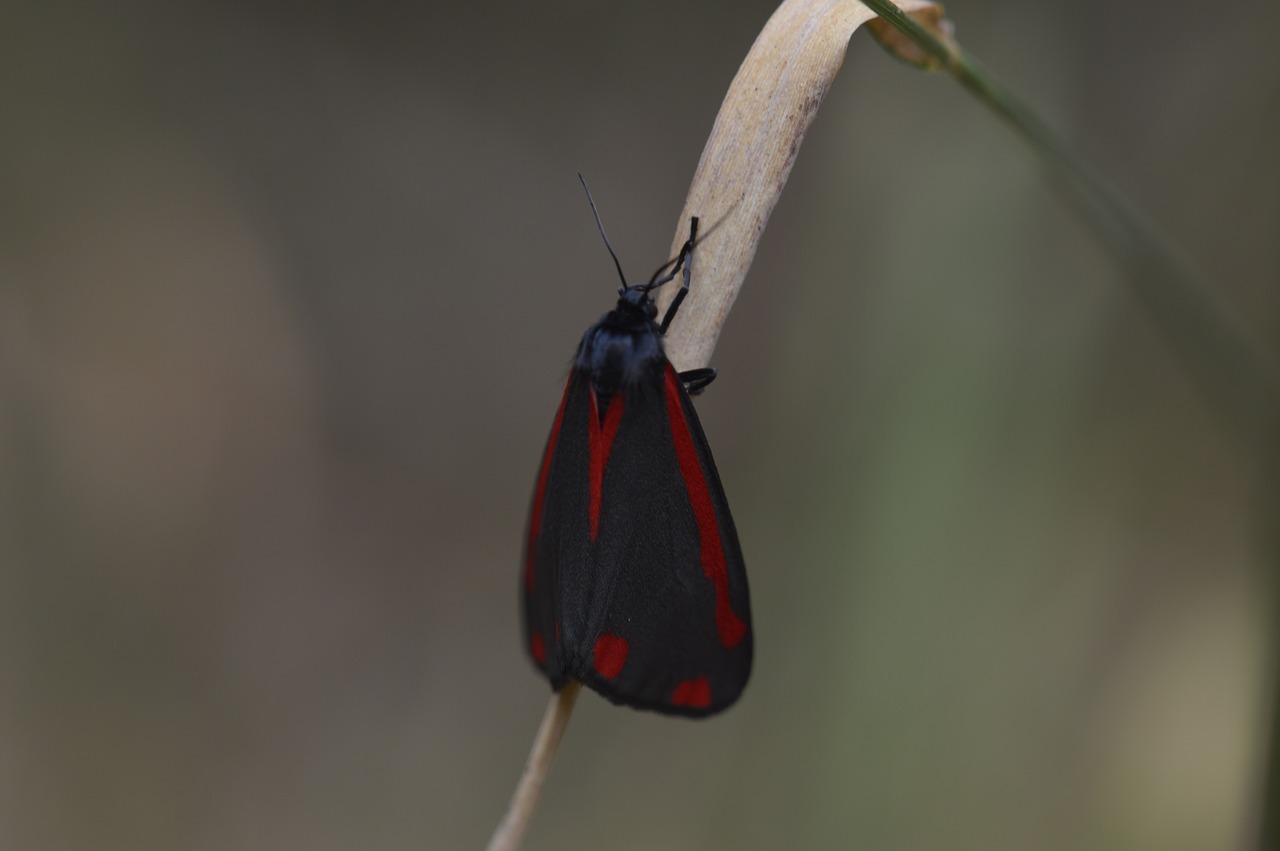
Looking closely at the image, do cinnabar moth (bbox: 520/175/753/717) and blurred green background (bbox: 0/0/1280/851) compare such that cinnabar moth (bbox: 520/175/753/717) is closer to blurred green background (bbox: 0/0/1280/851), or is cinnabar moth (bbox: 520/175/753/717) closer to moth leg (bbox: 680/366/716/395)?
moth leg (bbox: 680/366/716/395)

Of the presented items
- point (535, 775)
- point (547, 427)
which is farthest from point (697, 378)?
point (547, 427)

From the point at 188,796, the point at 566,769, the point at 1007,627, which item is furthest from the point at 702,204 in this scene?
the point at 188,796

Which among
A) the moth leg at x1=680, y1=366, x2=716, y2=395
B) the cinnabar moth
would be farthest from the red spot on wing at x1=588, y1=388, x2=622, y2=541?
the moth leg at x1=680, y1=366, x2=716, y2=395

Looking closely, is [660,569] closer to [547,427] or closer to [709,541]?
[709,541]

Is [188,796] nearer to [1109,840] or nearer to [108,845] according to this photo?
[108,845]

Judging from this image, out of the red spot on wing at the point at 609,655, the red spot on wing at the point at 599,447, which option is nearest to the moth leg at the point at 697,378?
the red spot on wing at the point at 599,447
